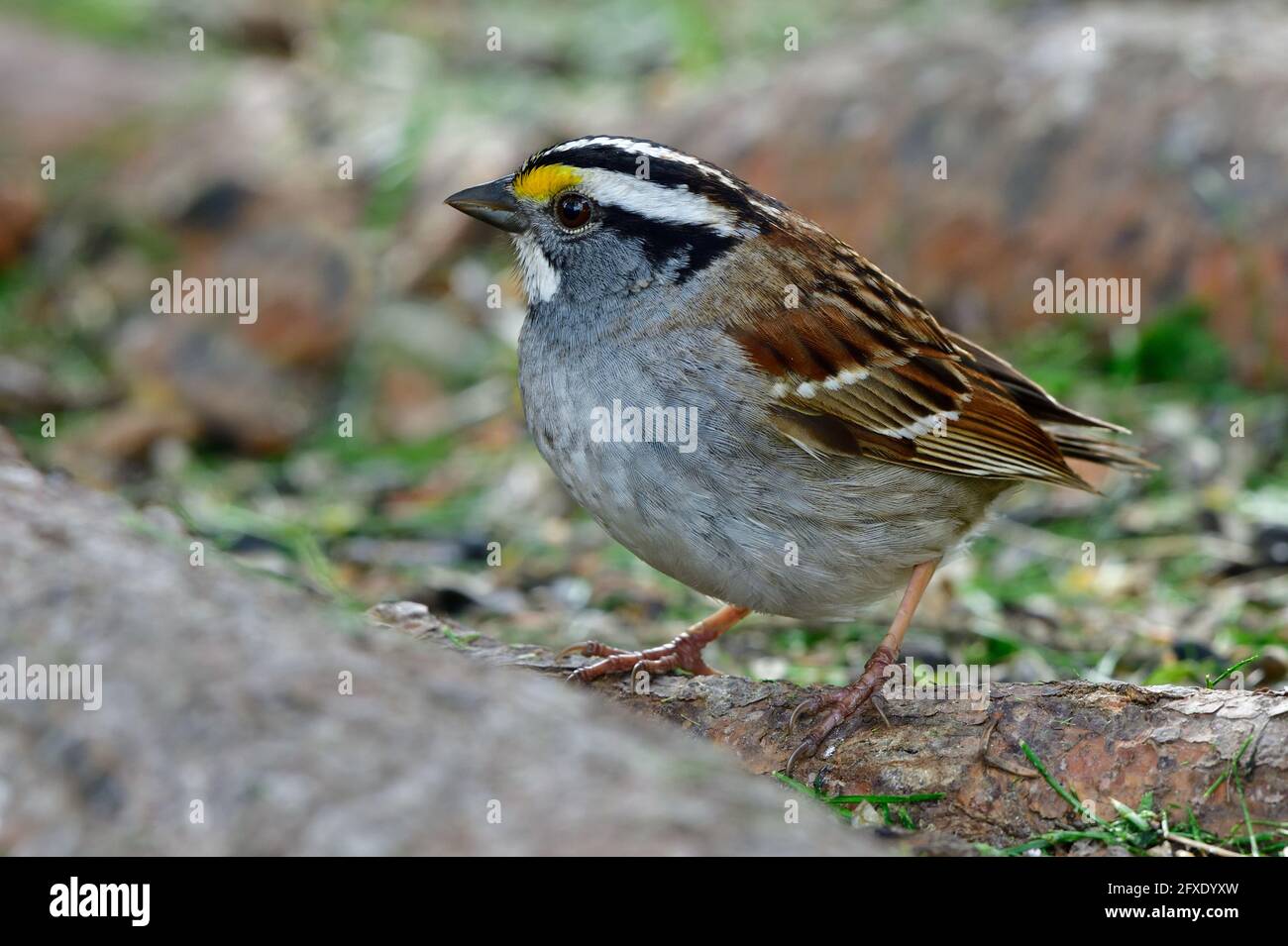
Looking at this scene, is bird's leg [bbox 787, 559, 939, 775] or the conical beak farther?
the conical beak

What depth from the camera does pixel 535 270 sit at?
14.7 ft

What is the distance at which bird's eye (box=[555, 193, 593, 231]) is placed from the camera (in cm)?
437

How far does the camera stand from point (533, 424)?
13.8 feet

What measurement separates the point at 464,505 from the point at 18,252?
3852 mm

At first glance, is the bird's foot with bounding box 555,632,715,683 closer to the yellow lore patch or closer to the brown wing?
the brown wing

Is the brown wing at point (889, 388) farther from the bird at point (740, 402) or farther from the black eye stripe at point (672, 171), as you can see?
the black eye stripe at point (672, 171)

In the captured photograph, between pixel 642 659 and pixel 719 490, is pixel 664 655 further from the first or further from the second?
pixel 719 490

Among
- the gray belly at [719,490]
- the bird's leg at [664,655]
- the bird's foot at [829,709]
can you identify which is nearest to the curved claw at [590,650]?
the bird's leg at [664,655]

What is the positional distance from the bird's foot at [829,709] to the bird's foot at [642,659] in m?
0.50

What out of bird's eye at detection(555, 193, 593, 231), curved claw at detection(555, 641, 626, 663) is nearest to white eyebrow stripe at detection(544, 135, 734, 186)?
bird's eye at detection(555, 193, 593, 231)

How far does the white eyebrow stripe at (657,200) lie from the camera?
4.28m

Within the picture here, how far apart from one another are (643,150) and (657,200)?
0.47 ft

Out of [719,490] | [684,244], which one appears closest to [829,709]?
[719,490]

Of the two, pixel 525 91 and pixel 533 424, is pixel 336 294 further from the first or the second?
pixel 533 424
